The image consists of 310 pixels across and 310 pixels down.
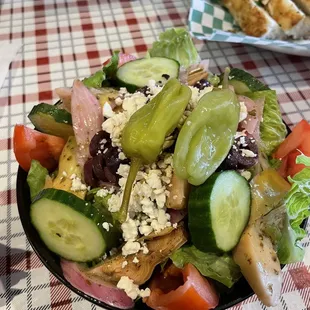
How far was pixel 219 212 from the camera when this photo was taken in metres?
0.94

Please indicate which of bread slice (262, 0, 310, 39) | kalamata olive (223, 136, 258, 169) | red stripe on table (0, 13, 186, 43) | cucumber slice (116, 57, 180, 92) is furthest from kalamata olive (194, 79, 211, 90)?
red stripe on table (0, 13, 186, 43)

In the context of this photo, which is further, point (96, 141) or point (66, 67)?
point (66, 67)

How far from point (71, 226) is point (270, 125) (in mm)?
638

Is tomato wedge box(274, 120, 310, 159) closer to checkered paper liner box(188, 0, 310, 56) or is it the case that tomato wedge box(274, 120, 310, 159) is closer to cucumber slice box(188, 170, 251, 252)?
cucumber slice box(188, 170, 251, 252)

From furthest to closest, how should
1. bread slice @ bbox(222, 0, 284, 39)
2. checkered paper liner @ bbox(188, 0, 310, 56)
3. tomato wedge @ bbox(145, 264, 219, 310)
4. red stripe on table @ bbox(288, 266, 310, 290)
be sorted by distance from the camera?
bread slice @ bbox(222, 0, 284, 39), checkered paper liner @ bbox(188, 0, 310, 56), red stripe on table @ bbox(288, 266, 310, 290), tomato wedge @ bbox(145, 264, 219, 310)

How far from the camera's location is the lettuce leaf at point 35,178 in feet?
3.67

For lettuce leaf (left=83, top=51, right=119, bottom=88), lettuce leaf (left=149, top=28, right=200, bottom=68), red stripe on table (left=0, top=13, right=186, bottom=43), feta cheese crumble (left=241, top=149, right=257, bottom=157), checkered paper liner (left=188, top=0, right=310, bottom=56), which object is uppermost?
feta cheese crumble (left=241, top=149, right=257, bottom=157)

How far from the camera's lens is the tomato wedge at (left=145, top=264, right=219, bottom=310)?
3.02ft

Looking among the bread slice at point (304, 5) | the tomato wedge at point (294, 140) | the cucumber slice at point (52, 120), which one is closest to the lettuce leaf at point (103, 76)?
the cucumber slice at point (52, 120)

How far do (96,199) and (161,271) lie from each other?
23 centimetres

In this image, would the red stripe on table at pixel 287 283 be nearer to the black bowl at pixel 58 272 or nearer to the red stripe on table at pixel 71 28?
the black bowl at pixel 58 272

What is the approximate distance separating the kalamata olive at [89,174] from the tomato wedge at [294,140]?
0.51 meters

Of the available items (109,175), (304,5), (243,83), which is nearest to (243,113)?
(243,83)

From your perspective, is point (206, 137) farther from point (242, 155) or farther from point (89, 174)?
point (89, 174)
